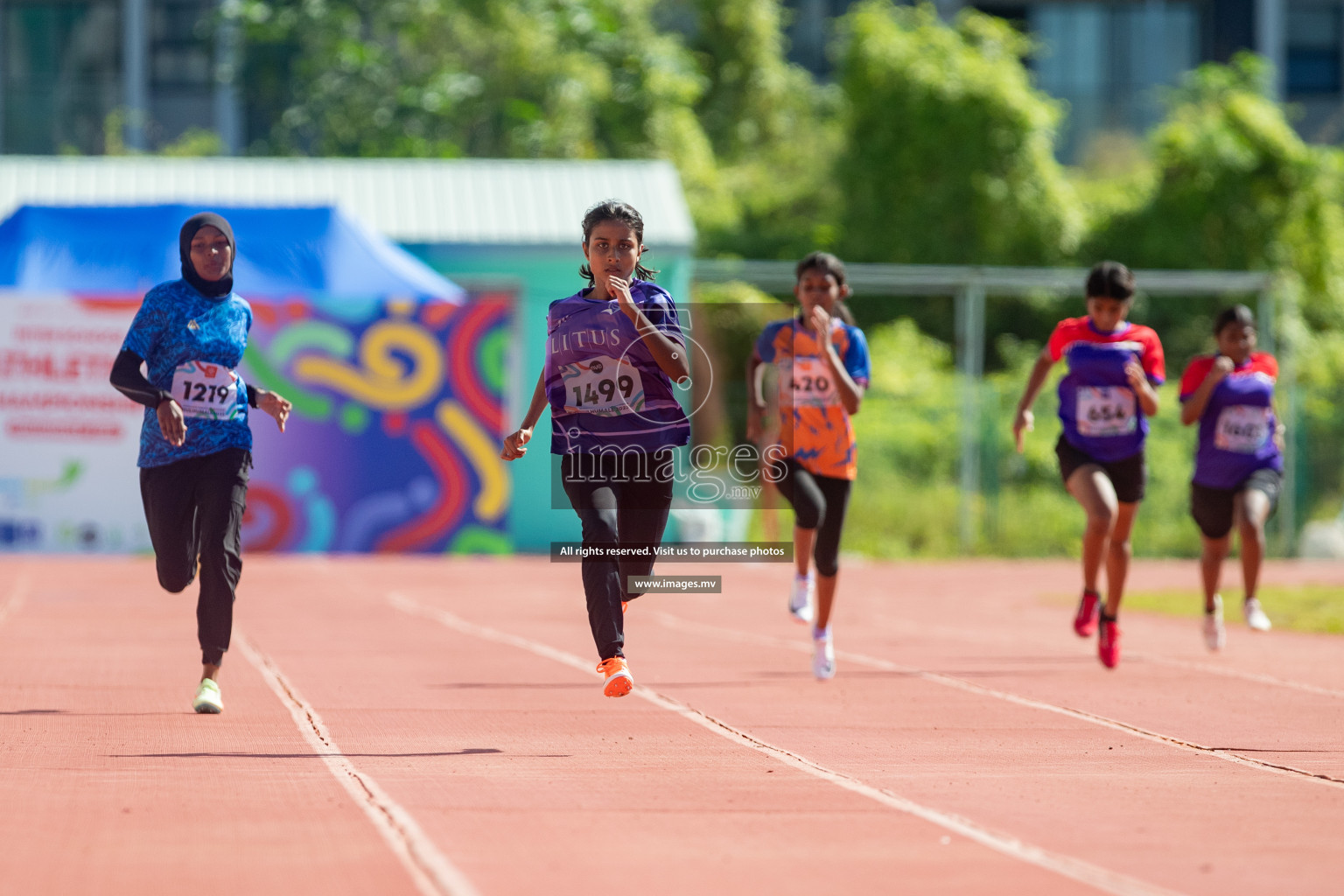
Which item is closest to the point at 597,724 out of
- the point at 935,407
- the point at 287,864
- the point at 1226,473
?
the point at 287,864

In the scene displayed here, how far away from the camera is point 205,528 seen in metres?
8.33

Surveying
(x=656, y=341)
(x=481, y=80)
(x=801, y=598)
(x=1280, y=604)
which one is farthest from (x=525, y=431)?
(x=481, y=80)

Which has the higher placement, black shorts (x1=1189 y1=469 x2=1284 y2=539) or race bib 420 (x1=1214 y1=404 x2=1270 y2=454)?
race bib 420 (x1=1214 y1=404 x2=1270 y2=454)

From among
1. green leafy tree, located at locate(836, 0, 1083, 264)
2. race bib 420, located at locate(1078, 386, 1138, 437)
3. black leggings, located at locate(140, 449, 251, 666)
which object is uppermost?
green leafy tree, located at locate(836, 0, 1083, 264)

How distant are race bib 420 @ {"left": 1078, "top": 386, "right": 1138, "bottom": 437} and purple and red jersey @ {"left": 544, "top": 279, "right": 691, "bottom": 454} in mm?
3388

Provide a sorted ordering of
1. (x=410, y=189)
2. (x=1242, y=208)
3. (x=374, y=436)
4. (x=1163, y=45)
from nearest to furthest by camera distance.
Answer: (x=374, y=436) → (x=410, y=189) → (x=1242, y=208) → (x=1163, y=45)

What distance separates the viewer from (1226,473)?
11.5 m

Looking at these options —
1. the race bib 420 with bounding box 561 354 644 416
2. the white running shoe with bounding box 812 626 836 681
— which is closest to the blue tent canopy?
the white running shoe with bounding box 812 626 836 681

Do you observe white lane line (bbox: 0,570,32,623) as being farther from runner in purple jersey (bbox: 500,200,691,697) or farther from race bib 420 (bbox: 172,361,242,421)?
runner in purple jersey (bbox: 500,200,691,697)

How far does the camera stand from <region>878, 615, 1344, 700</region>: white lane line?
32.8 ft

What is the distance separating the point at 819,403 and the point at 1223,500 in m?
3.18

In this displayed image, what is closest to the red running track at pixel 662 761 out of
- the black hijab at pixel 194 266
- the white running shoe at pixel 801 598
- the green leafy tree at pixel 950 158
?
the white running shoe at pixel 801 598

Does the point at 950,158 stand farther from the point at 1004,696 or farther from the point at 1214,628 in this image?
the point at 1004,696

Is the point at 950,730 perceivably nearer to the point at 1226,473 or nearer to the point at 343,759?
the point at 343,759
